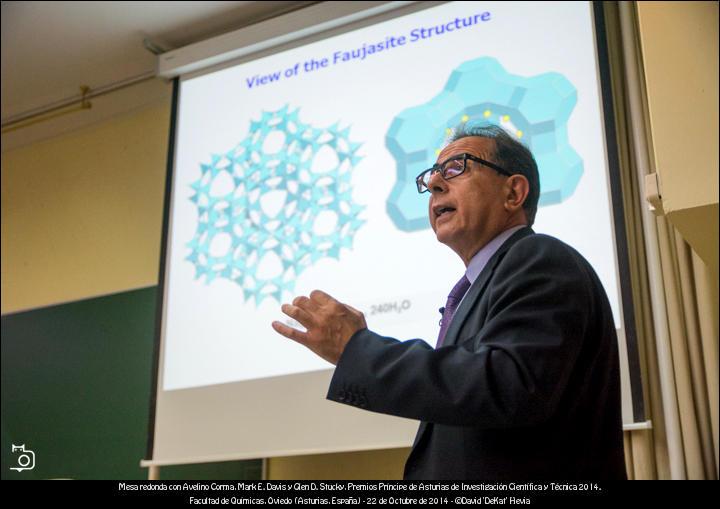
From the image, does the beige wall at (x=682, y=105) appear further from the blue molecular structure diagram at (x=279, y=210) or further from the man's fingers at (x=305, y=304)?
the blue molecular structure diagram at (x=279, y=210)

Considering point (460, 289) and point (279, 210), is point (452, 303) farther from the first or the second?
point (279, 210)

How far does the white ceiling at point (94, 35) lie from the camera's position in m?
3.39

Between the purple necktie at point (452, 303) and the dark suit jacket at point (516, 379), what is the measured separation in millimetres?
53

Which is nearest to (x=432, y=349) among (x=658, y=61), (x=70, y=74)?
(x=658, y=61)

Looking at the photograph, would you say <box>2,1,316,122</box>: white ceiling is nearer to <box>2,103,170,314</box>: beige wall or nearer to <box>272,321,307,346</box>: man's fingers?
<box>2,103,170,314</box>: beige wall

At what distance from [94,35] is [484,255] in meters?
2.94

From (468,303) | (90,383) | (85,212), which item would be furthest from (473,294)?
(85,212)

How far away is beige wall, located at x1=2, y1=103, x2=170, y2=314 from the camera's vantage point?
3602mm

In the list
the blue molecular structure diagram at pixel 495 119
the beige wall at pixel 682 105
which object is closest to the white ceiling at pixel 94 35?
the blue molecular structure diagram at pixel 495 119

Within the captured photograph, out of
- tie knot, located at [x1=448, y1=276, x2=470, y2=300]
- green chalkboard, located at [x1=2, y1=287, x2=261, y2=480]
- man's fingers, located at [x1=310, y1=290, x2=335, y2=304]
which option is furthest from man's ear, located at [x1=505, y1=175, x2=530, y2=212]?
green chalkboard, located at [x1=2, y1=287, x2=261, y2=480]

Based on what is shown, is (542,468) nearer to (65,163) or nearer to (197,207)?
(197,207)

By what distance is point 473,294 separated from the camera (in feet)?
3.37

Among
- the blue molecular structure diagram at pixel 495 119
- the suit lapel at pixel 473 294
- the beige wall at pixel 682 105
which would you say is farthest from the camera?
the blue molecular structure diagram at pixel 495 119

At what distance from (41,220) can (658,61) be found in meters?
3.63
